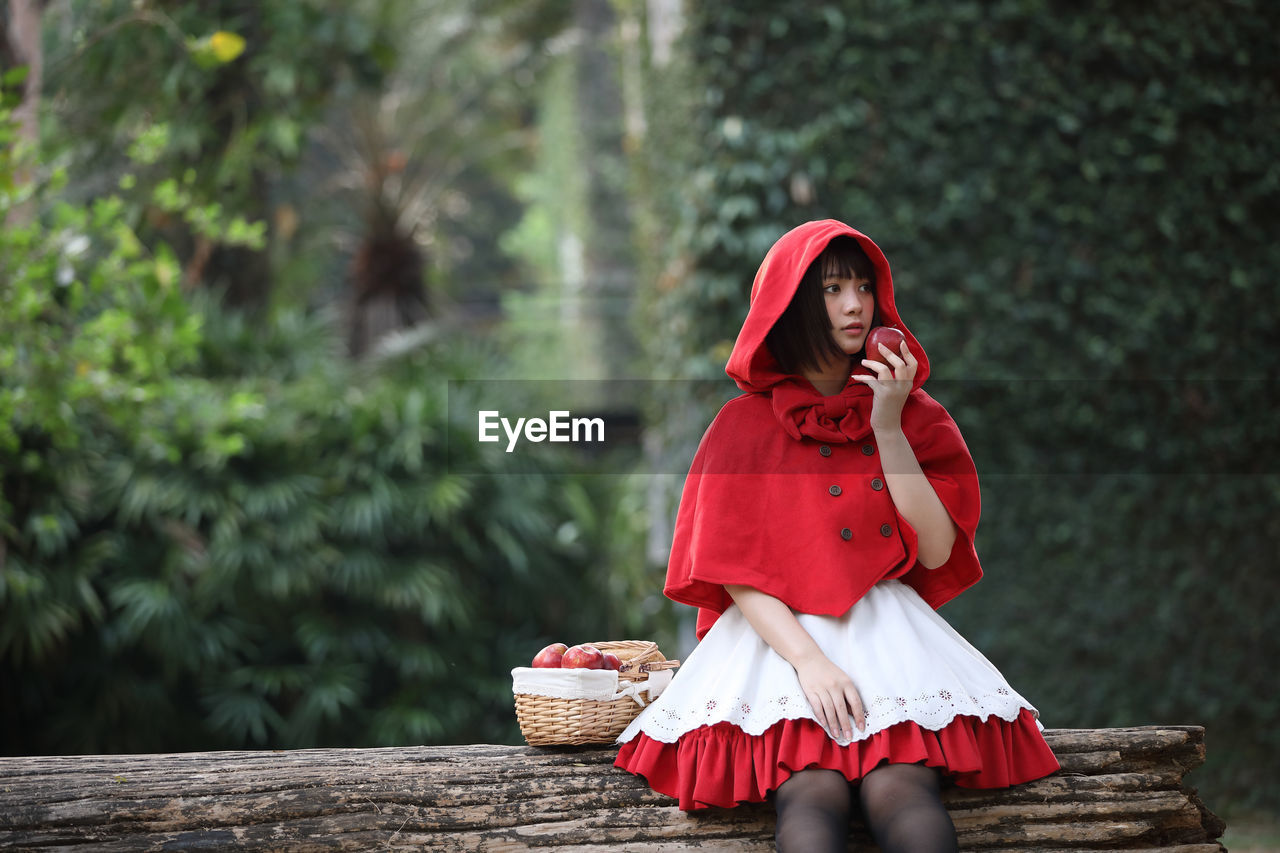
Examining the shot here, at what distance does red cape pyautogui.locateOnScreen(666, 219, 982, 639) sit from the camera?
1935 mm

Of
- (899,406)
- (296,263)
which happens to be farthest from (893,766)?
(296,263)

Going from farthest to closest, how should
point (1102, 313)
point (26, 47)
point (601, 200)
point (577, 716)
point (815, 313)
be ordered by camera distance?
point (601, 200) < point (1102, 313) < point (26, 47) < point (577, 716) < point (815, 313)

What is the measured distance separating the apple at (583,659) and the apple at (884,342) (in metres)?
0.82

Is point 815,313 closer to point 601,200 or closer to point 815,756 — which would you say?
point 815,756

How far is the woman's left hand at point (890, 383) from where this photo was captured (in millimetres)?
1844

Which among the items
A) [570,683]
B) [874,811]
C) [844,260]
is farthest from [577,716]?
[844,260]

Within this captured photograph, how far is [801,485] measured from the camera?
78.3 inches

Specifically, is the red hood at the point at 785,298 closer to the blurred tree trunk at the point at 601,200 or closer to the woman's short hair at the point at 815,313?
the woman's short hair at the point at 815,313

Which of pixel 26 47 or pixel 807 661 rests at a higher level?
pixel 26 47

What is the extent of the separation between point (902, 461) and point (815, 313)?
0.33 metres

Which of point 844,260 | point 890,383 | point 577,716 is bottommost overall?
point 577,716

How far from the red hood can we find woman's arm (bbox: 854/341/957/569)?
4.0 inches

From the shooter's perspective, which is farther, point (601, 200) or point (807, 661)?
point (601, 200)

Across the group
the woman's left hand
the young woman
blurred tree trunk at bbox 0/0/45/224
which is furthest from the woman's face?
blurred tree trunk at bbox 0/0/45/224
